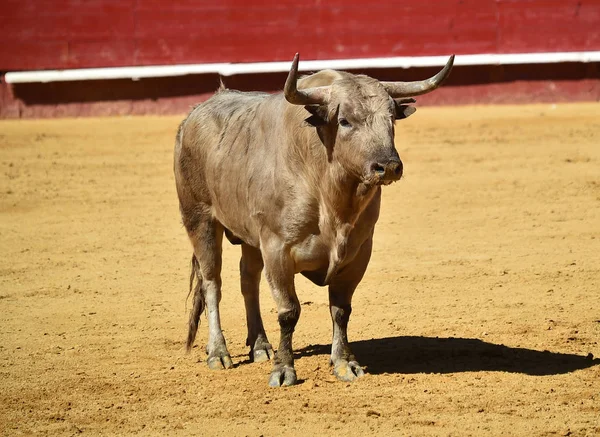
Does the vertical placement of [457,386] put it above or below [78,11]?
below

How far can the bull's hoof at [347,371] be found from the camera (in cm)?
484

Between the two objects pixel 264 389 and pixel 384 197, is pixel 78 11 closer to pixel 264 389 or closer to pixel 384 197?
pixel 384 197

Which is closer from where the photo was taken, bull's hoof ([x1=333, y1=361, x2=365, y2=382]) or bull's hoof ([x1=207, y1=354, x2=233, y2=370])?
bull's hoof ([x1=333, y1=361, x2=365, y2=382])

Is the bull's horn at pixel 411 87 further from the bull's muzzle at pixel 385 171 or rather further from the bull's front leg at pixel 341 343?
the bull's front leg at pixel 341 343

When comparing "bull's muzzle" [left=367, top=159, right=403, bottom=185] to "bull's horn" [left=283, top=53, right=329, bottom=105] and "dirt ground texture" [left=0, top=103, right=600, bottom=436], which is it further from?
"dirt ground texture" [left=0, top=103, right=600, bottom=436]

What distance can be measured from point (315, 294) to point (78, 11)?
780 centimetres

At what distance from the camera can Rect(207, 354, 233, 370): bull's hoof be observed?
206 inches

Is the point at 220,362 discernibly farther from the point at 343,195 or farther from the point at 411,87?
the point at 411,87

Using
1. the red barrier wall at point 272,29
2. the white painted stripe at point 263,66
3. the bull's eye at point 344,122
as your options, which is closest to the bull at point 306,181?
the bull's eye at point 344,122

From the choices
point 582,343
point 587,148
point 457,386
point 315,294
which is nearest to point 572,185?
point 587,148

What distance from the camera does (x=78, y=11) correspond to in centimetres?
1345

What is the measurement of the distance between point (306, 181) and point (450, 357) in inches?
43.9

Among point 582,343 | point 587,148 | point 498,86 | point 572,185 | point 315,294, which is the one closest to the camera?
point 582,343

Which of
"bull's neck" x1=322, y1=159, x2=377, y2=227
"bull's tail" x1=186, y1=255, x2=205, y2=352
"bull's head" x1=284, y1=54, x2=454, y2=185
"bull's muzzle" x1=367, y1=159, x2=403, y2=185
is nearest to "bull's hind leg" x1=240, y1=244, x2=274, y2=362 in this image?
"bull's tail" x1=186, y1=255, x2=205, y2=352
